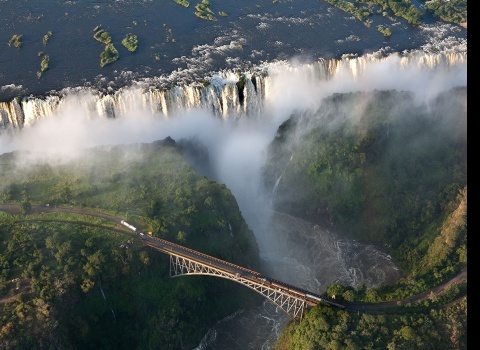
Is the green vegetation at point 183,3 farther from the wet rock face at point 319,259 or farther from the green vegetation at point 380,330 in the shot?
the green vegetation at point 380,330

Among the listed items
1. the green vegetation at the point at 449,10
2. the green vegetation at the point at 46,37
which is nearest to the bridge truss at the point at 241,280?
the green vegetation at the point at 46,37

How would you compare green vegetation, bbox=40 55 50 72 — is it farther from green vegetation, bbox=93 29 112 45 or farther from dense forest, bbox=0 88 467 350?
dense forest, bbox=0 88 467 350

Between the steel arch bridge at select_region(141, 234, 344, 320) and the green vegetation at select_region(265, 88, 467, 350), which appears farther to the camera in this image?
the green vegetation at select_region(265, 88, 467, 350)

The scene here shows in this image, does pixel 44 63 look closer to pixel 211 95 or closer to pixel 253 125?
pixel 211 95

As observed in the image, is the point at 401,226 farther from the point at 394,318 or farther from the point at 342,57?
the point at 342,57

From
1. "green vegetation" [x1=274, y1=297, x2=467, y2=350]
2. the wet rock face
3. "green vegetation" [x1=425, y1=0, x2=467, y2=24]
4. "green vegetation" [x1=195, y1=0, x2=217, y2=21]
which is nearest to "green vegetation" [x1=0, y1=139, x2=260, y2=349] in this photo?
the wet rock face

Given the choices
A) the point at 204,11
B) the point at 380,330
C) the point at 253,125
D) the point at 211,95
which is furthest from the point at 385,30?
the point at 380,330
